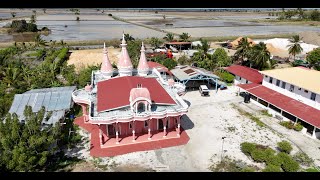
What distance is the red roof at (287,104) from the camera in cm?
2405

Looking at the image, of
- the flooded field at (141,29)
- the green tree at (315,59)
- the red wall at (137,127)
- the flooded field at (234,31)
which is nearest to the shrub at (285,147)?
the red wall at (137,127)

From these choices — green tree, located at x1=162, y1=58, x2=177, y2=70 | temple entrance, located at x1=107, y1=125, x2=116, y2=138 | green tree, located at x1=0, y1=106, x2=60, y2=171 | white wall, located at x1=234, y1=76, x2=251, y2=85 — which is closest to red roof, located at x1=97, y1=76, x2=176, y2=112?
temple entrance, located at x1=107, y1=125, x2=116, y2=138

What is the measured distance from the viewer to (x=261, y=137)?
23.9 metres

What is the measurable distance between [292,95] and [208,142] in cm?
1154

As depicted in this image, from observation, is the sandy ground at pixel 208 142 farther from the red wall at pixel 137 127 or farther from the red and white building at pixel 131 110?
the red wall at pixel 137 127

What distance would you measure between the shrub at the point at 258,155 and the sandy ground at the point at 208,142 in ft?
1.26

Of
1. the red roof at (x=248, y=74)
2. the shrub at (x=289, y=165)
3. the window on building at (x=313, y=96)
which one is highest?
the red roof at (x=248, y=74)

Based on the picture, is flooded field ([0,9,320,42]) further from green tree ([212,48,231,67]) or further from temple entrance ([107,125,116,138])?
temple entrance ([107,125,116,138])

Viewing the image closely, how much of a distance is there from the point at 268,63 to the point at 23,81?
3468 cm

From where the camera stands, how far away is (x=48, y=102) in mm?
26281

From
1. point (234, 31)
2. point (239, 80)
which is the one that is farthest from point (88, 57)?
point (234, 31)

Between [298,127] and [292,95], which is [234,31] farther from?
[298,127]

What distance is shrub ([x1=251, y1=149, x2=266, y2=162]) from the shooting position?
20.1 m

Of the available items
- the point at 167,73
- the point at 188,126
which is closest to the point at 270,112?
the point at 188,126
